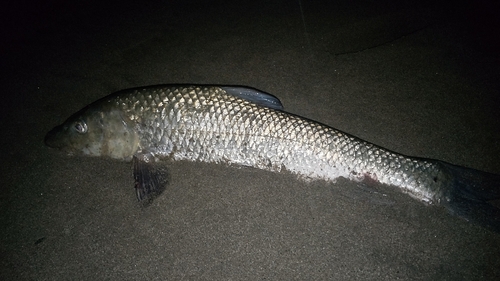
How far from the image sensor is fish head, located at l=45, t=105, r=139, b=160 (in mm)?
2371

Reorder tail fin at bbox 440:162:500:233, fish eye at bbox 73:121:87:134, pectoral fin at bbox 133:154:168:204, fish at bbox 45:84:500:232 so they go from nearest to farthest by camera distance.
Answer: tail fin at bbox 440:162:500:233
fish at bbox 45:84:500:232
pectoral fin at bbox 133:154:168:204
fish eye at bbox 73:121:87:134

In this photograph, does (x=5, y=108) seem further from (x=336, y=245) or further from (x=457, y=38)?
(x=457, y=38)

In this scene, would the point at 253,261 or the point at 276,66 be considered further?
the point at 276,66

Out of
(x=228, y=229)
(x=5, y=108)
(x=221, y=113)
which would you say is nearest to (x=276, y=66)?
(x=221, y=113)

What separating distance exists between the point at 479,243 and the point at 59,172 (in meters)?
3.30

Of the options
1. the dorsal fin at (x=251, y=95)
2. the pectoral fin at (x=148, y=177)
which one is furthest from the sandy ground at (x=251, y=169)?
the dorsal fin at (x=251, y=95)

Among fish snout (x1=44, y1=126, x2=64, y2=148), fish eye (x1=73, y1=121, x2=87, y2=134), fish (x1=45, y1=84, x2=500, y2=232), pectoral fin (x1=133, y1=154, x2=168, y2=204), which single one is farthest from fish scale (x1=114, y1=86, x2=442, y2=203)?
fish snout (x1=44, y1=126, x2=64, y2=148)

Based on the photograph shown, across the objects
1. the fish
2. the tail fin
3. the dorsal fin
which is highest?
the dorsal fin

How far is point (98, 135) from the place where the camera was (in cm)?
240

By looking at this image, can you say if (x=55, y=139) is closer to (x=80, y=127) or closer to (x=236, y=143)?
(x=80, y=127)

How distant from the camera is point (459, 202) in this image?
6.59 ft

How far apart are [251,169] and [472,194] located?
1611 millimetres

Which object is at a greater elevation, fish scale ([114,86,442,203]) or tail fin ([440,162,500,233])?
fish scale ([114,86,442,203])

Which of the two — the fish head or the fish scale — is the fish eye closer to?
the fish head
